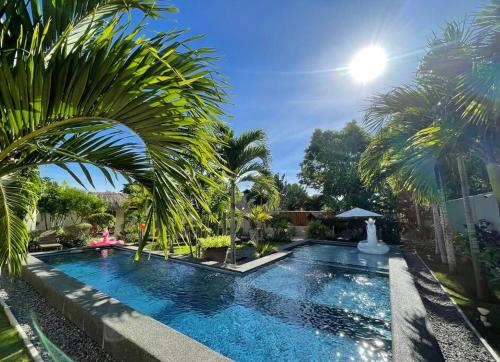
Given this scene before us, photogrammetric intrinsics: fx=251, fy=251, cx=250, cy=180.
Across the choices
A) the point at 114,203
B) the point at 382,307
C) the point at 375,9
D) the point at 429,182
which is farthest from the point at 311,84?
the point at 114,203

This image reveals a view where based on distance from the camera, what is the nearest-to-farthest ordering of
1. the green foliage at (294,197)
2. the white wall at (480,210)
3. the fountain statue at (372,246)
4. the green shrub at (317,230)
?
Answer: the white wall at (480,210) → the fountain statue at (372,246) → the green shrub at (317,230) → the green foliage at (294,197)

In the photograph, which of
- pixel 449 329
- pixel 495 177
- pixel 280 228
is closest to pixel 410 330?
pixel 449 329

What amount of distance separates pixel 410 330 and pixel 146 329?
4.39 m

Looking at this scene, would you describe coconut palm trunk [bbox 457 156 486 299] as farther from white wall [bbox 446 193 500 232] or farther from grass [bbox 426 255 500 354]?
white wall [bbox 446 193 500 232]

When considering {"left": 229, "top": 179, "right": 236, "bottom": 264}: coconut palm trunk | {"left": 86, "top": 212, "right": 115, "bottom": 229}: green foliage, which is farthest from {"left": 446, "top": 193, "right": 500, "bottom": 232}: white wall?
{"left": 86, "top": 212, "right": 115, "bottom": 229}: green foliage

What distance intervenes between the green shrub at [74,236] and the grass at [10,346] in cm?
1424

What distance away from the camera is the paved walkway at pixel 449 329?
4020 millimetres

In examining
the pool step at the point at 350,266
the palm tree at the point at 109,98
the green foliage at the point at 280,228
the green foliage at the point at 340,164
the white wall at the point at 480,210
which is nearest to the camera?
the palm tree at the point at 109,98

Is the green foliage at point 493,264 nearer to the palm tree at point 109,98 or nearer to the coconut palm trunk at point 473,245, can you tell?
the coconut palm trunk at point 473,245

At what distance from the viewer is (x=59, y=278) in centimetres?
704

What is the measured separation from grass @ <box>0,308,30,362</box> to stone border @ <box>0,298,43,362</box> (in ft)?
0.14

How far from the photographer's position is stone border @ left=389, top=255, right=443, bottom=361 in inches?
141

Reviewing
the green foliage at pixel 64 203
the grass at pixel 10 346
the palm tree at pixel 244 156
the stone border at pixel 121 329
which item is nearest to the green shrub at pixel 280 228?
the palm tree at pixel 244 156

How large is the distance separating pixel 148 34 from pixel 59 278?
7862mm
